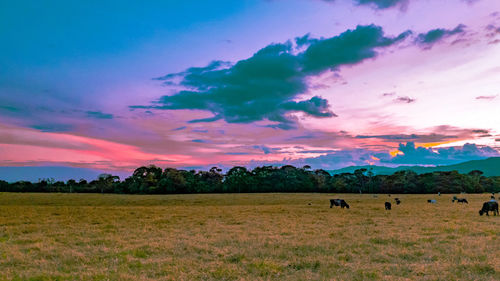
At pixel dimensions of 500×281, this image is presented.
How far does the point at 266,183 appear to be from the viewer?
119m

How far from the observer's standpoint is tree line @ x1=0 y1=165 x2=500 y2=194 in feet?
336

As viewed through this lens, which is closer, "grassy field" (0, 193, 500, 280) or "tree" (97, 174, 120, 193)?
"grassy field" (0, 193, 500, 280)

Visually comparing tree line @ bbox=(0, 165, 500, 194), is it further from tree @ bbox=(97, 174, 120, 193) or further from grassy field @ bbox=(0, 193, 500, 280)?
grassy field @ bbox=(0, 193, 500, 280)

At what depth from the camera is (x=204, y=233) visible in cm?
1833

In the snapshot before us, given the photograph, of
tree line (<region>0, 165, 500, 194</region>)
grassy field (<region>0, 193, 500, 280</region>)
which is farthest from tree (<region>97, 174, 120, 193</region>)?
grassy field (<region>0, 193, 500, 280</region>)

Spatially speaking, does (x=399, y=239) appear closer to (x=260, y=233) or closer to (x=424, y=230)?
(x=424, y=230)

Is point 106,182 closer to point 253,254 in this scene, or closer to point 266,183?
point 266,183

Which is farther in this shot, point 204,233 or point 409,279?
point 204,233

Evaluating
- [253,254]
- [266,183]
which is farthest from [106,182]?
[253,254]

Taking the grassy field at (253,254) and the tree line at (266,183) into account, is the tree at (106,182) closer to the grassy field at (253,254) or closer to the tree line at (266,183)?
the tree line at (266,183)

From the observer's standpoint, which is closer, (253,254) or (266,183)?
(253,254)

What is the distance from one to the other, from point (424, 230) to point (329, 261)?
10641 millimetres

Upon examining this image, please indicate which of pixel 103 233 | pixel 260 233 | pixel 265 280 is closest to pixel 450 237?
pixel 260 233

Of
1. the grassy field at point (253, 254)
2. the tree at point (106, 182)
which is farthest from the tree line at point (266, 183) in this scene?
the grassy field at point (253, 254)
